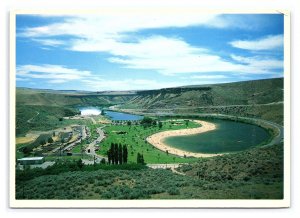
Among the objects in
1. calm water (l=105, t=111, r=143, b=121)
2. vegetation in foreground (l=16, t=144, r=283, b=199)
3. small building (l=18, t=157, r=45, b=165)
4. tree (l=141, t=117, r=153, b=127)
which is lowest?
vegetation in foreground (l=16, t=144, r=283, b=199)

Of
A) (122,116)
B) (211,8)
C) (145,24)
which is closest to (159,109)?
(122,116)

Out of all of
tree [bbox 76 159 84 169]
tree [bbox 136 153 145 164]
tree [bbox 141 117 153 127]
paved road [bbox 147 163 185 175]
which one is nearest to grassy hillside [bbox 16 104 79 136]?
tree [bbox 76 159 84 169]

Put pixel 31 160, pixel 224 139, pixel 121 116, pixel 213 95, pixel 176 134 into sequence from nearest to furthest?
pixel 31 160 → pixel 224 139 → pixel 213 95 → pixel 176 134 → pixel 121 116

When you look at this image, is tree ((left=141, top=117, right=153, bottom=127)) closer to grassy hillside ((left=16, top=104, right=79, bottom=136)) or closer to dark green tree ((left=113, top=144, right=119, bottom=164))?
dark green tree ((left=113, top=144, right=119, bottom=164))

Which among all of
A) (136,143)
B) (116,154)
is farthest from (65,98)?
(136,143)

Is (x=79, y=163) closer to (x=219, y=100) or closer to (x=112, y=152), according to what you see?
(x=112, y=152)
